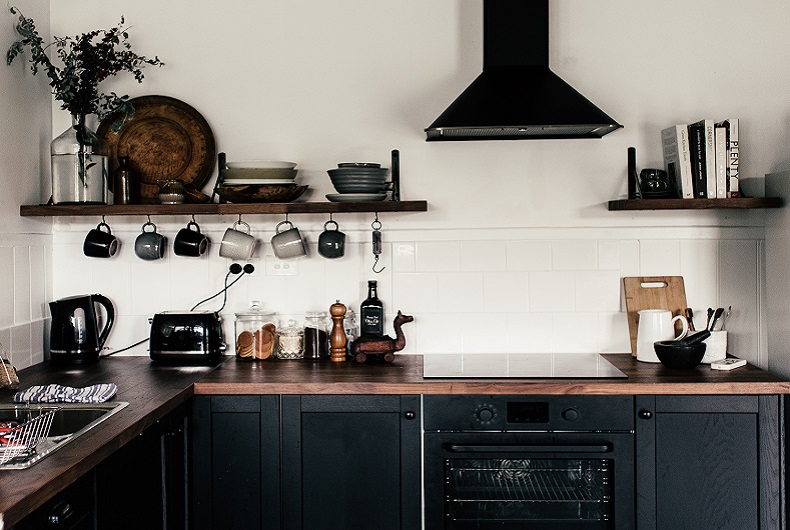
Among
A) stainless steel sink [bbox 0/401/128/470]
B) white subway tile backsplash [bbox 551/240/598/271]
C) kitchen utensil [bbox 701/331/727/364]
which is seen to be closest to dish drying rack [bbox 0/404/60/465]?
stainless steel sink [bbox 0/401/128/470]

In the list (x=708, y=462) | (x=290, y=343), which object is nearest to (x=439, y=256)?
(x=290, y=343)

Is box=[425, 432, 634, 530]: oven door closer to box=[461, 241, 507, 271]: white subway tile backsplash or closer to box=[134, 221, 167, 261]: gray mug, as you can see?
box=[461, 241, 507, 271]: white subway tile backsplash

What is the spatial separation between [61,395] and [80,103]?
1266mm

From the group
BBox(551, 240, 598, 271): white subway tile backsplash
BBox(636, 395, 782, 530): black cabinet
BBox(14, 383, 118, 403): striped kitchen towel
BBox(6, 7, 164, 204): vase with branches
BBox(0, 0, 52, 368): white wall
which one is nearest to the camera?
BBox(14, 383, 118, 403): striped kitchen towel

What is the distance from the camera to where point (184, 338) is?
11.0 ft

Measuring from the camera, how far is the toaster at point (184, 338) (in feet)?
11.0

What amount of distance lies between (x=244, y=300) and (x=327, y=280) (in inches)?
14.0

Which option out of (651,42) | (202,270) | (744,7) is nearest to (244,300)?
(202,270)

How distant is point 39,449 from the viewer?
2068 millimetres

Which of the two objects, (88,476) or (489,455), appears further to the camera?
(489,455)

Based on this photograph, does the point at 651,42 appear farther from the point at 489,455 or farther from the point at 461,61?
the point at 489,455

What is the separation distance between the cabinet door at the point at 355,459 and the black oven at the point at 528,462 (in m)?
0.07

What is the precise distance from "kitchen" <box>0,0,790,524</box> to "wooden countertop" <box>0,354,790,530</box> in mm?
326

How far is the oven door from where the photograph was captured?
9.69 ft
